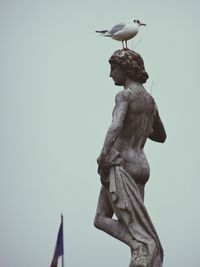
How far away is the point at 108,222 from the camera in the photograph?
18.7 metres

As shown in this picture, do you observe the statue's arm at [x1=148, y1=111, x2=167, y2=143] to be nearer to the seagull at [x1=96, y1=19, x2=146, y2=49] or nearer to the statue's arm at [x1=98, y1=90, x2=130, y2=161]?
the statue's arm at [x1=98, y1=90, x2=130, y2=161]

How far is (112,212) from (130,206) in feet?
1.88

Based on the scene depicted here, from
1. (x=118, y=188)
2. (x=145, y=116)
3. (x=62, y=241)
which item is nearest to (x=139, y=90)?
(x=145, y=116)

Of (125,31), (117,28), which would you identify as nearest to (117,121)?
(125,31)

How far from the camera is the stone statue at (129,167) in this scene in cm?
A: 1833

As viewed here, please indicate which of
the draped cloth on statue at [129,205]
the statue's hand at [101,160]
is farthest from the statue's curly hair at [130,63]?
the statue's hand at [101,160]

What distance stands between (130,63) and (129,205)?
Result: 2531 mm

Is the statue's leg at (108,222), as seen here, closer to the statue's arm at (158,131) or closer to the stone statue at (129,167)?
the stone statue at (129,167)

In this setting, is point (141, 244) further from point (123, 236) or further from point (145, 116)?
point (145, 116)

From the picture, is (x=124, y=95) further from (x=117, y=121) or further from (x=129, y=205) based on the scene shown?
(x=129, y=205)

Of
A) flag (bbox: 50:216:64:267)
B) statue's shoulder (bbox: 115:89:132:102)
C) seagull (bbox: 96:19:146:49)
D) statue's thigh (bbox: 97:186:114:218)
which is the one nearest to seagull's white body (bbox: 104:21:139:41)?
seagull (bbox: 96:19:146:49)

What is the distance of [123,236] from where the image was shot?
1847 centimetres

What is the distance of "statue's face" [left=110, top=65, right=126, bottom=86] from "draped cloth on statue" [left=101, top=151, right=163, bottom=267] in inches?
55.2

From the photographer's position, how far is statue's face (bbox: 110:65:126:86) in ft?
62.7
